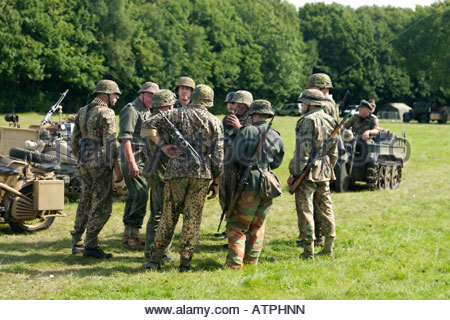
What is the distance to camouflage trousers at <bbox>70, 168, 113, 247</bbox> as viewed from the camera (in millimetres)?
7965

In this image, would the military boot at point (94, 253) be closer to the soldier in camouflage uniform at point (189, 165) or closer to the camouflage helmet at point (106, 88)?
the soldier in camouflage uniform at point (189, 165)

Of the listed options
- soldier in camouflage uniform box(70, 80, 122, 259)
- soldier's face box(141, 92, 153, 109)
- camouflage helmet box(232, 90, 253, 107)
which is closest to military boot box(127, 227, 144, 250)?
soldier in camouflage uniform box(70, 80, 122, 259)

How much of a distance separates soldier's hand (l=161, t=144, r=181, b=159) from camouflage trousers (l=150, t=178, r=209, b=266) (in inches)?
10.7

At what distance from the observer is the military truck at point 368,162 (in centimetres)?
1459

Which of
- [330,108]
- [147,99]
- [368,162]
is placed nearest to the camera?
[147,99]

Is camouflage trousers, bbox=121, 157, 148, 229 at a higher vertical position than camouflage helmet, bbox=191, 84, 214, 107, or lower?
lower

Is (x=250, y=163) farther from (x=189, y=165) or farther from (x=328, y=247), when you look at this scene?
(x=328, y=247)

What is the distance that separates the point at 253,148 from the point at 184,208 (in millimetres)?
1057

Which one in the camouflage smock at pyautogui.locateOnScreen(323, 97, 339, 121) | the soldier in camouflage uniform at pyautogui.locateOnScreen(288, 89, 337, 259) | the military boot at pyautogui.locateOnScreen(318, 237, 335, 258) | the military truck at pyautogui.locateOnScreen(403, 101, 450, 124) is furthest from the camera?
the military truck at pyautogui.locateOnScreen(403, 101, 450, 124)

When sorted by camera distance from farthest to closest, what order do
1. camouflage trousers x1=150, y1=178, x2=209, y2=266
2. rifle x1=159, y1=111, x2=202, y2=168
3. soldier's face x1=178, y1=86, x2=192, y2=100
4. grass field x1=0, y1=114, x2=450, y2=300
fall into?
soldier's face x1=178, y1=86, x2=192, y2=100, camouflage trousers x1=150, y1=178, x2=209, y2=266, rifle x1=159, y1=111, x2=202, y2=168, grass field x1=0, y1=114, x2=450, y2=300

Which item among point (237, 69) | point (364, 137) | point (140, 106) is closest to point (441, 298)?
point (140, 106)

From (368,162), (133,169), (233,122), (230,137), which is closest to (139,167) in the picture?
(133,169)

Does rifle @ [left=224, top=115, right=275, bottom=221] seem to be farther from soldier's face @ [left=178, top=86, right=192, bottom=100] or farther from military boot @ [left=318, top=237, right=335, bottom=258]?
soldier's face @ [left=178, top=86, right=192, bottom=100]

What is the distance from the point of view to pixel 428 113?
5350 centimetres
